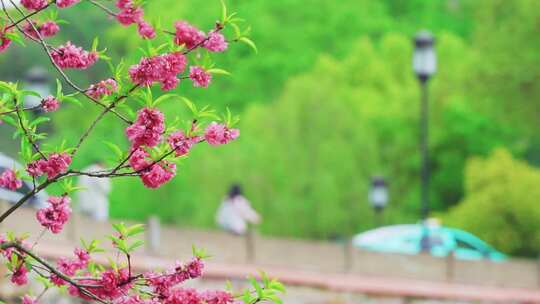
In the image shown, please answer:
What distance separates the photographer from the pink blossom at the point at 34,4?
7.05 m

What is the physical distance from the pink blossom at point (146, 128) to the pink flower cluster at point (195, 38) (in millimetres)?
397

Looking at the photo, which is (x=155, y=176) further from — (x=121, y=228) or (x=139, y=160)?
(x=121, y=228)

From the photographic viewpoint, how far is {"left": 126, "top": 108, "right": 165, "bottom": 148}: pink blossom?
6.75 m

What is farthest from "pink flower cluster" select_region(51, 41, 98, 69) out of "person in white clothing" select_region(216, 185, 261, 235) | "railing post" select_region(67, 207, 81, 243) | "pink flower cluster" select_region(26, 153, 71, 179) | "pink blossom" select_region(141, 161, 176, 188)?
"person in white clothing" select_region(216, 185, 261, 235)

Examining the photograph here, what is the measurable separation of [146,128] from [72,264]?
1.05 meters

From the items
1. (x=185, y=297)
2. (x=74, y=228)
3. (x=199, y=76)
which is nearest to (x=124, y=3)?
(x=199, y=76)

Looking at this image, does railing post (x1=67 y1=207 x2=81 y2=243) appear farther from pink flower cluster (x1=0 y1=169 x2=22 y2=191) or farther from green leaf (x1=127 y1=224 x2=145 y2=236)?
green leaf (x1=127 y1=224 x2=145 y2=236)

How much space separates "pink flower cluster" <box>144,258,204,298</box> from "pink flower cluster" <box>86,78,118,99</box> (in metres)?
0.74

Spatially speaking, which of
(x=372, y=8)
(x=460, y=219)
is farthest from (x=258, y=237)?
(x=372, y=8)

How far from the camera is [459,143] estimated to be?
4497 centimetres

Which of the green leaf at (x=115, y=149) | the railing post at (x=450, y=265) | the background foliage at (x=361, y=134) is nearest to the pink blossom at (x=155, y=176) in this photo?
the green leaf at (x=115, y=149)

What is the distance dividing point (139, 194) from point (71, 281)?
119ft

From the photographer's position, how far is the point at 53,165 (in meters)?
6.96

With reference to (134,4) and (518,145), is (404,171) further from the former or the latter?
(134,4)
